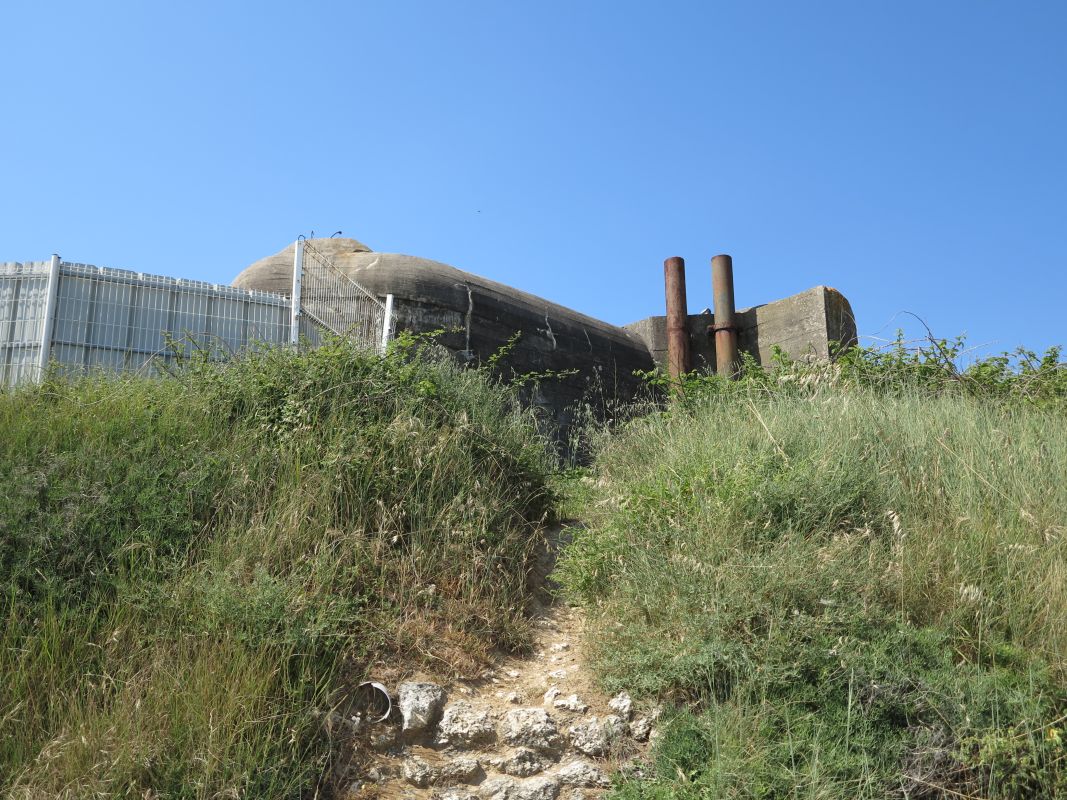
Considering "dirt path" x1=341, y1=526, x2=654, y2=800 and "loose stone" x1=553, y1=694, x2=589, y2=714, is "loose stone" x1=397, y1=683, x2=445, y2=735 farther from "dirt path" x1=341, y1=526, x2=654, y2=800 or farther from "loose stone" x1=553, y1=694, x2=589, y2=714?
"loose stone" x1=553, y1=694, x2=589, y2=714

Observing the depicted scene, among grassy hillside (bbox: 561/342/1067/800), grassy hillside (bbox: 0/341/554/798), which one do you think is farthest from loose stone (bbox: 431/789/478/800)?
grassy hillside (bbox: 561/342/1067/800)

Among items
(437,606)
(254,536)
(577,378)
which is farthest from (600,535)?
(577,378)

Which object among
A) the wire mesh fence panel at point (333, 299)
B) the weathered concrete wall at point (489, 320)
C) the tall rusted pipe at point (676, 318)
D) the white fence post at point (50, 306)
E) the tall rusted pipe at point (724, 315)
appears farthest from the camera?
the tall rusted pipe at point (676, 318)

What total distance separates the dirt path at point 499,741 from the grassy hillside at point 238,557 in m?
0.29

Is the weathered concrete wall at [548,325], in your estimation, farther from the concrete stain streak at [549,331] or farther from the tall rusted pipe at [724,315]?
the tall rusted pipe at [724,315]

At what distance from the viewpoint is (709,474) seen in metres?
6.03

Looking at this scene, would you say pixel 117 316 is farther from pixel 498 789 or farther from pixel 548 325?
pixel 498 789

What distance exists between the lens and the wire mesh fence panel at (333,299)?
10055mm

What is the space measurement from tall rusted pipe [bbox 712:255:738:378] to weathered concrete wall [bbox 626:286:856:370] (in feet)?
0.93

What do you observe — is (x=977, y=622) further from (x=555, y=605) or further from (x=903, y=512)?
(x=555, y=605)

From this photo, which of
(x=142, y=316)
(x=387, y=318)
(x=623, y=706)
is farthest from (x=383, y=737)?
(x=142, y=316)

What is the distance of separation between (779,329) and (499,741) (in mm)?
9164

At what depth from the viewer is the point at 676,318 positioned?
42.9 ft

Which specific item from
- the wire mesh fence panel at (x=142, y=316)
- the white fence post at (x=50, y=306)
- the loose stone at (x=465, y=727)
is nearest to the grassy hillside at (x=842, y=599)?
the loose stone at (x=465, y=727)
